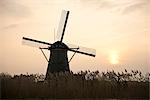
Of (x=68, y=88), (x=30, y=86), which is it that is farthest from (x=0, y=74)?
(x=68, y=88)

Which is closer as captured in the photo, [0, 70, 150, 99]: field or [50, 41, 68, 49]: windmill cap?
[0, 70, 150, 99]: field

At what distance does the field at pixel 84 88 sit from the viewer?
42.3 ft

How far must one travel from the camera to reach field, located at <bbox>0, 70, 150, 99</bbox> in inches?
507

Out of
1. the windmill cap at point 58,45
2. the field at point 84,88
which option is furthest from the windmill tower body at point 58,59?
the field at point 84,88

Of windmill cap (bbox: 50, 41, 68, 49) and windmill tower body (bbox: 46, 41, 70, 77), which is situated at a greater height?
windmill cap (bbox: 50, 41, 68, 49)

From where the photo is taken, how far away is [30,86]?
543 inches

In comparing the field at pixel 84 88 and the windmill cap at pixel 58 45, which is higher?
the windmill cap at pixel 58 45

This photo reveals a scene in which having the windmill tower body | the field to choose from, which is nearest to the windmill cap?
the windmill tower body

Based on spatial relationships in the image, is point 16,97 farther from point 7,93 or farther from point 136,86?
point 136,86

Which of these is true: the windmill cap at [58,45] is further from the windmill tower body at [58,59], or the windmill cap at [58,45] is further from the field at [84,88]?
the field at [84,88]

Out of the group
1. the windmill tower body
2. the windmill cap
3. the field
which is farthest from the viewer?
the windmill cap

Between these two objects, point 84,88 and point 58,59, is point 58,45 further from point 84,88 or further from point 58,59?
point 84,88

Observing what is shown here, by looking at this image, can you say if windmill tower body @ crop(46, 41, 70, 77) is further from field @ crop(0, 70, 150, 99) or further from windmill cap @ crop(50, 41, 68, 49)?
field @ crop(0, 70, 150, 99)

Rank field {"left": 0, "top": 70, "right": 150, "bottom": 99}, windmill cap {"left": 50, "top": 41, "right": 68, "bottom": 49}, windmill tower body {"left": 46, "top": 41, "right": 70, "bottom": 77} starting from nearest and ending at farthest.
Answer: field {"left": 0, "top": 70, "right": 150, "bottom": 99}, windmill tower body {"left": 46, "top": 41, "right": 70, "bottom": 77}, windmill cap {"left": 50, "top": 41, "right": 68, "bottom": 49}
